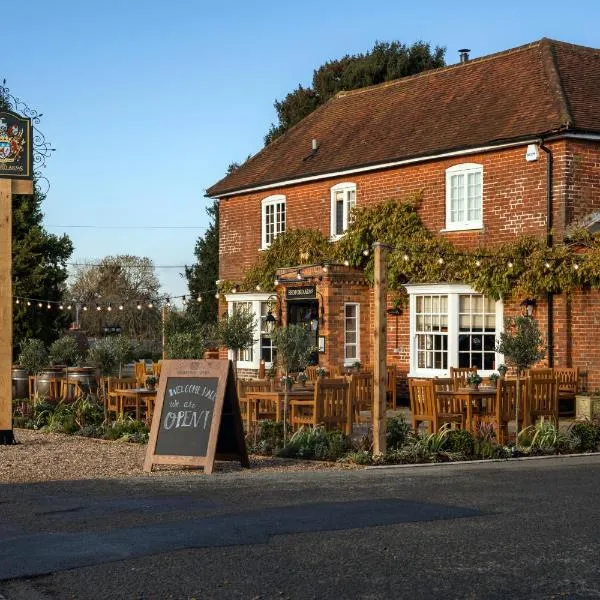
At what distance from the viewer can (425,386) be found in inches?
635

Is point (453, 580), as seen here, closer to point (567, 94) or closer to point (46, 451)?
point (46, 451)

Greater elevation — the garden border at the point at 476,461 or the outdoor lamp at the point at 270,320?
the outdoor lamp at the point at 270,320

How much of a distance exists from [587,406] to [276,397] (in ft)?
20.7

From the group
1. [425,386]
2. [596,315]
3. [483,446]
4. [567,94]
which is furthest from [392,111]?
[483,446]

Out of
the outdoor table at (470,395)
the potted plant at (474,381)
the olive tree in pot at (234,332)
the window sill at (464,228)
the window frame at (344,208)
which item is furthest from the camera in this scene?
the window frame at (344,208)

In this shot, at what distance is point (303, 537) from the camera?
855 centimetres

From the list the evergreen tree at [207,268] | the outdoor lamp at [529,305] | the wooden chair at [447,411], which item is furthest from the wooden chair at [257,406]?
the evergreen tree at [207,268]

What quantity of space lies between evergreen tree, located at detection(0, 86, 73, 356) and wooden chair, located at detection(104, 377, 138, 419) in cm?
1637

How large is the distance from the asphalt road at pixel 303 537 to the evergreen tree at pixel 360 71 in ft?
120

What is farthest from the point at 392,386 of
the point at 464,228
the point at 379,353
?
the point at 379,353

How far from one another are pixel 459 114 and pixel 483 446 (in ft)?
40.8

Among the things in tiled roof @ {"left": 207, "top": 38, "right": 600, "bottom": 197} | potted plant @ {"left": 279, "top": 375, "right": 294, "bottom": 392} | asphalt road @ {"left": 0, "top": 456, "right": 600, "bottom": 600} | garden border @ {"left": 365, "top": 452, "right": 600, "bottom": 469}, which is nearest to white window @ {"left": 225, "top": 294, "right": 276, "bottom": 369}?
tiled roof @ {"left": 207, "top": 38, "right": 600, "bottom": 197}

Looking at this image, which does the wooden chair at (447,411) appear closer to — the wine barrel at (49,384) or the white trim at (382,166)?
the white trim at (382,166)

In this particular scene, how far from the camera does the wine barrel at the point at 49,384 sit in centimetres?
2198
